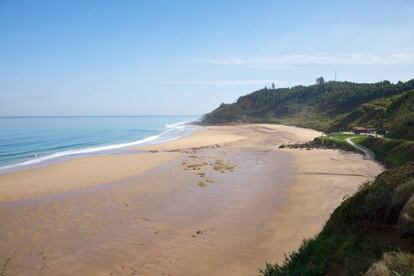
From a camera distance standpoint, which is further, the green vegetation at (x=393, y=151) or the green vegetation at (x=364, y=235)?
the green vegetation at (x=393, y=151)

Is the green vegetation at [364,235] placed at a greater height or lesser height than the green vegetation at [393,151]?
greater

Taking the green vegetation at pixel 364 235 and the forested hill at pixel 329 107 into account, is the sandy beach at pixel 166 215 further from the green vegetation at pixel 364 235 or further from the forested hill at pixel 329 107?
the forested hill at pixel 329 107

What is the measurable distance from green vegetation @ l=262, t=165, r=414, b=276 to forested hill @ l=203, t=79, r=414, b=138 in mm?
33823

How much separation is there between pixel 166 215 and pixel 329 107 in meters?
101

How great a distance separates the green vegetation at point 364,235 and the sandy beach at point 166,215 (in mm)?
3215

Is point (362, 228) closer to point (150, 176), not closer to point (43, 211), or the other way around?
point (43, 211)

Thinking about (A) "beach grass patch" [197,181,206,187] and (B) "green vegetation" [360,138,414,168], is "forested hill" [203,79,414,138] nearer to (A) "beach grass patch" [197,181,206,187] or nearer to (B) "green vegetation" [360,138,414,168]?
(B) "green vegetation" [360,138,414,168]

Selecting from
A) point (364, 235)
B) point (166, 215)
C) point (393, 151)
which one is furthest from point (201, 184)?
point (364, 235)

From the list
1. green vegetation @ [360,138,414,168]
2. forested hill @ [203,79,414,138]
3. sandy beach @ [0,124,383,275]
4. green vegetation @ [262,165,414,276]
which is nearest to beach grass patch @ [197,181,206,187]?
sandy beach @ [0,124,383,275]

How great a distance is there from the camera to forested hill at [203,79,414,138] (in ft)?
199

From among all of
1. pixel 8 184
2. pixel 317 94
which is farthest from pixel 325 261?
pixel 317 94

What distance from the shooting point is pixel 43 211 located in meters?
20.0

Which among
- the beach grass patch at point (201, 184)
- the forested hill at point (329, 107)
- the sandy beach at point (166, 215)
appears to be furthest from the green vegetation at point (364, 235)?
the forested hill at point (329, 107)

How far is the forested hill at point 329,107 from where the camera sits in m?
60.7
